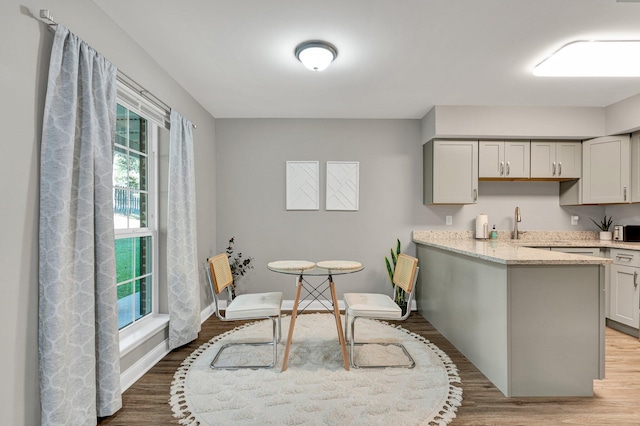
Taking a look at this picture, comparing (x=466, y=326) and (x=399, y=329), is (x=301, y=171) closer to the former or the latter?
(x=399, y=329)

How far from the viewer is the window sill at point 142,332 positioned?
2238 millimetres

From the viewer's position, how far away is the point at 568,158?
3.75 metres

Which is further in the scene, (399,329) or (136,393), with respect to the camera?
(399,329)

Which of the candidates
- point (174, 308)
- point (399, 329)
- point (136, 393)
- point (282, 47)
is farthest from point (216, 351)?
point (282, 47)

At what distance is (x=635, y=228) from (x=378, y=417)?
12.6ft

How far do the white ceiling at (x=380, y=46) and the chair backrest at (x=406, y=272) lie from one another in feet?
5.36

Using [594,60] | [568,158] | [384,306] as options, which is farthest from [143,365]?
[568,158]

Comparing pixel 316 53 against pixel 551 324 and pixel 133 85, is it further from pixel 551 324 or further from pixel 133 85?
pixel 551 324

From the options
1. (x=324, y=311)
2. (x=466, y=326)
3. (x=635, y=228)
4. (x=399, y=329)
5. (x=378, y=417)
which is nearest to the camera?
(x=378, y=417)

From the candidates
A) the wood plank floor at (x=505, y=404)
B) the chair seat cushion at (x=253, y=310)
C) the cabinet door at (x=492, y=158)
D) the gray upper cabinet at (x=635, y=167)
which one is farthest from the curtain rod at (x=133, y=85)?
the gray upper cabinet at (x=635, y=167)

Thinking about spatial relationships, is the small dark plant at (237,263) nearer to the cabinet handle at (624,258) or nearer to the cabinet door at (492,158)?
the cabinet door at (492,158)

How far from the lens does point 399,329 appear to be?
3287mm

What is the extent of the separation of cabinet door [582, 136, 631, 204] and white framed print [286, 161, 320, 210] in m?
3.20

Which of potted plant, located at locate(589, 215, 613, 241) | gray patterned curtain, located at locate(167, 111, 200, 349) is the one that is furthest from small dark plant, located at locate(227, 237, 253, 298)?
potted plant, located at locate(589, 215, 613, 241)
